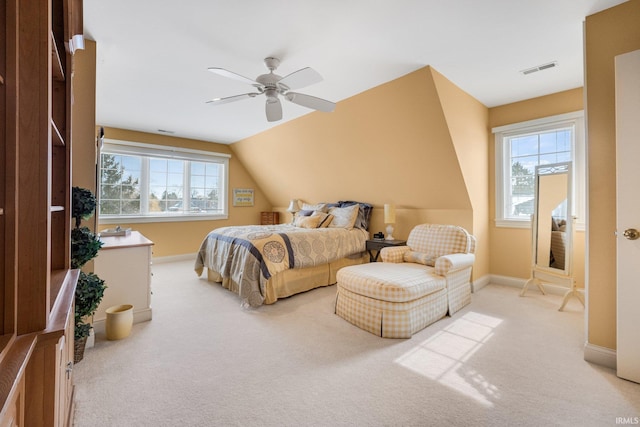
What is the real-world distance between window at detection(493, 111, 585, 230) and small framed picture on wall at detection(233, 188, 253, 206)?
498cm

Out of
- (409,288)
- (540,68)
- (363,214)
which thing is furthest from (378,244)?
(540,68)

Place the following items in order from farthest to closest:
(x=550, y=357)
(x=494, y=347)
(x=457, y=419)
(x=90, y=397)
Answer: (x=494, y=347) → (x=550, y=357) → (x=90, y=397) → (x=457, y=419)

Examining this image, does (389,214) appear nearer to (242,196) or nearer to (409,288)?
(409,288)

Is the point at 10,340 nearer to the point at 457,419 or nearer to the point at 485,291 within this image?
the point at 457,419

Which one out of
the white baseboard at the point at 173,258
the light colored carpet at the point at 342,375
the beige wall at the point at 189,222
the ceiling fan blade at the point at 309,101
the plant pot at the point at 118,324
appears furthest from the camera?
the white baseboard at the point at 173,258

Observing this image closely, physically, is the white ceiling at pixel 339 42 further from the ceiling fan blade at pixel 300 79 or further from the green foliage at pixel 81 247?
the green foliage at pixel 81 247

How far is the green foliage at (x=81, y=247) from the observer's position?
1734mm

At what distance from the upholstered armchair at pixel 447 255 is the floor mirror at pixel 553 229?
0.89 m

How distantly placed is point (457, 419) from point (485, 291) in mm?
2572

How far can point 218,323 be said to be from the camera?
8.80ft

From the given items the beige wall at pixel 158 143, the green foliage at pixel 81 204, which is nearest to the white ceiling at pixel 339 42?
the beige wall at pixel 158 143

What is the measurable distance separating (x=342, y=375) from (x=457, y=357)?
91 centimetres

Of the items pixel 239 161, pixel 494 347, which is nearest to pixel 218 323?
pixel 494 347

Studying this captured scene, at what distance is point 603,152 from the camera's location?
196cm
